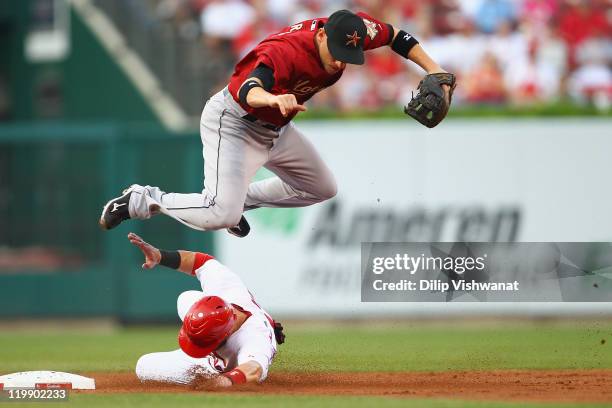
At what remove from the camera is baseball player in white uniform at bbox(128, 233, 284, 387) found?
7.00 meters

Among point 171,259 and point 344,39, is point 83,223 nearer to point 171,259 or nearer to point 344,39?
point 171,259

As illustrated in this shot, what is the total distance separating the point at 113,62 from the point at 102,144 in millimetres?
2680

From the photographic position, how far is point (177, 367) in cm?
764

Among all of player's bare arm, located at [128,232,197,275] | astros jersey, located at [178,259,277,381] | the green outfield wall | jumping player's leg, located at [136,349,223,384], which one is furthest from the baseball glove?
the green outfield wall

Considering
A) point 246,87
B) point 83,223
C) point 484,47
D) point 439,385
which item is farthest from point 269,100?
point 484,47

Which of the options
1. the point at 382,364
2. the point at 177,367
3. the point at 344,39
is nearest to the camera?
the point at 344,39

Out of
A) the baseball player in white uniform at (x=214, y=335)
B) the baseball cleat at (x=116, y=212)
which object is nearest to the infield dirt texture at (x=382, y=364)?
the baseball player in white uniform at (x=214, y=335)

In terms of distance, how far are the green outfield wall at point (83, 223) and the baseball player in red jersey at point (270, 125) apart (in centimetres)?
524

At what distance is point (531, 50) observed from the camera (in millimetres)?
14211

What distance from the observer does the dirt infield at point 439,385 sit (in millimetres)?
7070

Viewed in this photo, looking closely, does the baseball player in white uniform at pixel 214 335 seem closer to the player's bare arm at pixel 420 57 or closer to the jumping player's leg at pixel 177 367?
the jumping player's leg at pixel 177 367

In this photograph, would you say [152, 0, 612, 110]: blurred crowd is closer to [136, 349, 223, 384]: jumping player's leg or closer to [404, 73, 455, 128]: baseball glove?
[404, 73, 455, 128]: baseball glove

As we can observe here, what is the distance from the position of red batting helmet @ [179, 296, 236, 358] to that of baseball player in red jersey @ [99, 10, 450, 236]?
3.13 feet

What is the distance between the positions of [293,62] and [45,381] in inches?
103
